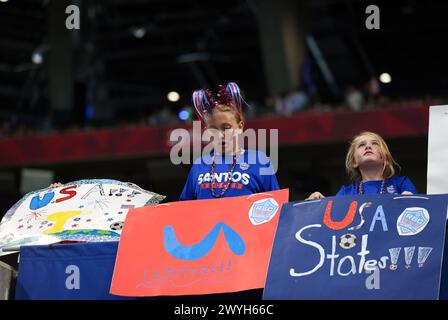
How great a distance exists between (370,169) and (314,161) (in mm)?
11384

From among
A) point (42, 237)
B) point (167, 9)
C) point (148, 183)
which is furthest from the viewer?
point (167, 9)

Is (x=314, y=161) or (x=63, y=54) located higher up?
(x=63, y=54)

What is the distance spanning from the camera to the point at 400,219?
3.82 meters

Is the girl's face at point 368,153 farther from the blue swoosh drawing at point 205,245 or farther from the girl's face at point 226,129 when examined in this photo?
the blue swoosh drawing at point 205,245

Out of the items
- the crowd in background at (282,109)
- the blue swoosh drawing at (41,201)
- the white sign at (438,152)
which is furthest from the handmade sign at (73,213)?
the crowd in background at (282,109)

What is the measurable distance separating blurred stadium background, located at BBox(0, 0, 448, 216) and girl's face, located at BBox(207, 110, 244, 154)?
26.2ft

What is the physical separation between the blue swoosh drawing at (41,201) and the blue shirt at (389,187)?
1.60 meters

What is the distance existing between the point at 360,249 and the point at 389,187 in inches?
32.9

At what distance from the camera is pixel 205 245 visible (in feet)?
13.9

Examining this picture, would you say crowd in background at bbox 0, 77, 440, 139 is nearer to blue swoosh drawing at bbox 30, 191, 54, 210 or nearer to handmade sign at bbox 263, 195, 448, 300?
blue swoosh drawing at bbox 30, 191, 54, 210

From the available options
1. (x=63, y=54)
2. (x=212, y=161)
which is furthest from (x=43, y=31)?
(x=212, y=161)

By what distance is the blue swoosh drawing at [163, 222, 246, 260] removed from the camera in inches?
164

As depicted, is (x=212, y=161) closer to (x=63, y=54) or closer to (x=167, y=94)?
(x=63, y=54)

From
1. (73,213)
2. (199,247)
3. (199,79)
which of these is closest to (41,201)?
(73,213)
